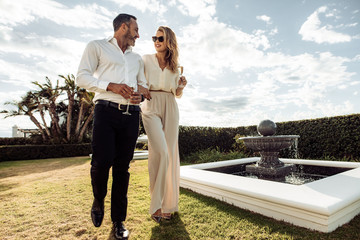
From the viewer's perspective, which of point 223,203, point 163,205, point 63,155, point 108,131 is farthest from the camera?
point 63,155

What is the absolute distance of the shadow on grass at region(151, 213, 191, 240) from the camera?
2.17 meters

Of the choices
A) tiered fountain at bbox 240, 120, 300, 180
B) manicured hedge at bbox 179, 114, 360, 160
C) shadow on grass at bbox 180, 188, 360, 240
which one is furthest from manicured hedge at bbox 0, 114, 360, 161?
shadow on grass at bbox 180, 188, 360, 240

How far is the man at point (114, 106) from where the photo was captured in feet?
6.56

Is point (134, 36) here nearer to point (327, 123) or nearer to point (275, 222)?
point (275, 222)

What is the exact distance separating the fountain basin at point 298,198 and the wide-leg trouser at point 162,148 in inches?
36.8

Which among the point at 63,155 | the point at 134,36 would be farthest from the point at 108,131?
the point at 63,155

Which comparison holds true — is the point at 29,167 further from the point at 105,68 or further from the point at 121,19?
the point at 121,19

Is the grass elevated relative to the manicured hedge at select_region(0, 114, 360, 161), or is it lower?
lower

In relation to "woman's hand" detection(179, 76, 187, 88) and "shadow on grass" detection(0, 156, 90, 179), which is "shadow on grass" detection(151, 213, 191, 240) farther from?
"shadow on grass" detection(0, 156, 90, 179)

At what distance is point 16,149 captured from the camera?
46.9 ft

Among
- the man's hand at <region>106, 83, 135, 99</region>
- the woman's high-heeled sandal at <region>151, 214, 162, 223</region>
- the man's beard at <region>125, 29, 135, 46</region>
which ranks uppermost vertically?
the man's beard at <region>125, 29, 135, 46</region>

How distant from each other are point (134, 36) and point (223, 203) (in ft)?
8.56

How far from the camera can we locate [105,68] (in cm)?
215

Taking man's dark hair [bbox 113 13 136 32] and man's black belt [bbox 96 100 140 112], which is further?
man's dark hair [bbox 113 13 136 32]
